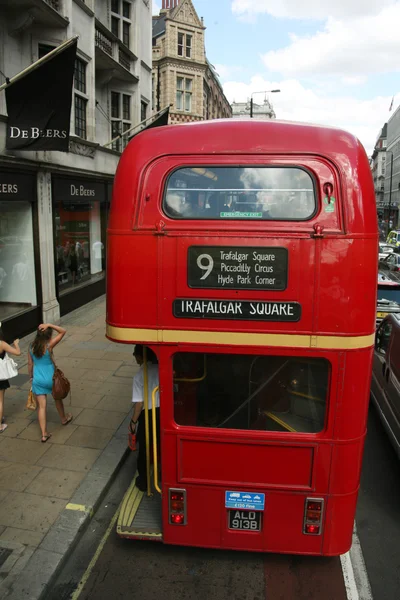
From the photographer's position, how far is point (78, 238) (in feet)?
53.0

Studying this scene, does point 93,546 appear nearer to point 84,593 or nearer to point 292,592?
point 84,593

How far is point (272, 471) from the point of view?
4152mm

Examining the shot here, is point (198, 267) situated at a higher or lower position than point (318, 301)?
higher

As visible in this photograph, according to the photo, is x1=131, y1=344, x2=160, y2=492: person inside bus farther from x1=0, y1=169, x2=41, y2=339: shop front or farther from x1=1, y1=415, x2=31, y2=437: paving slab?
x1=0, y1=169, x2=41, y2=339: shop front

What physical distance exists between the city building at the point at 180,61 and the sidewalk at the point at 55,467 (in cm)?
3639

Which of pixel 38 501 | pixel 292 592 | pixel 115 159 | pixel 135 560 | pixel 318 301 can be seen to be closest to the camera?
pixel 318 301

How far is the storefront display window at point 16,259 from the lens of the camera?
11688mm

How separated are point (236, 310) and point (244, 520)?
198 cm

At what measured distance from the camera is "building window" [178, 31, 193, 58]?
141 feet

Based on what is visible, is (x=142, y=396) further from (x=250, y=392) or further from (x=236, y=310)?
(x=236, y=310)

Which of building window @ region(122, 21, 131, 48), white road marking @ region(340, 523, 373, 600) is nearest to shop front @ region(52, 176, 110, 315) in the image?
building window @ region(122, 21, 131, 48)

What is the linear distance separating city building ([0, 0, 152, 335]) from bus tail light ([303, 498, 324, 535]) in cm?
874

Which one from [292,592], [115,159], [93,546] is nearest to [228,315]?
[292,592]

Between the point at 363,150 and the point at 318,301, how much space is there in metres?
1.26
